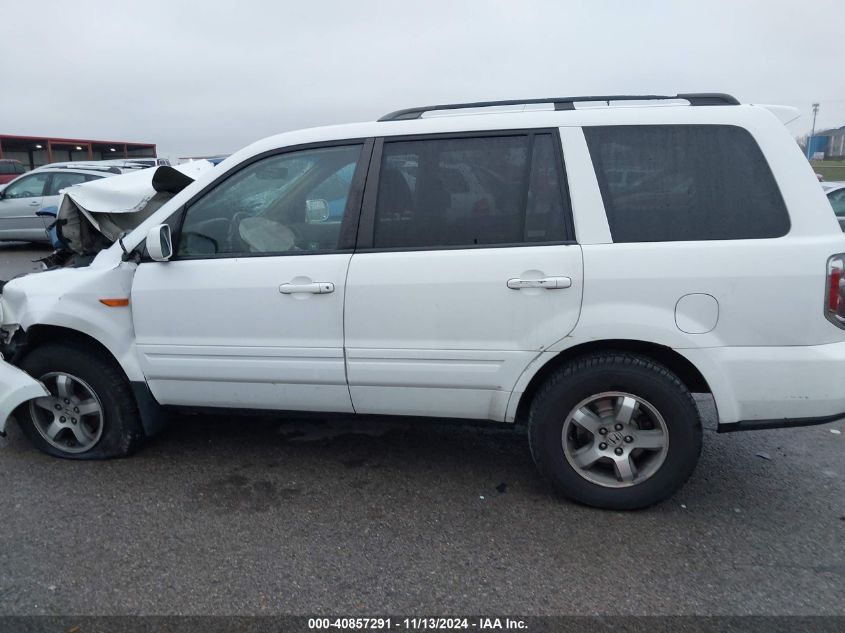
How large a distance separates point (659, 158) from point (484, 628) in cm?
217

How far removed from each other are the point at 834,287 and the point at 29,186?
13.6m

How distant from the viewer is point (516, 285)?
314cm

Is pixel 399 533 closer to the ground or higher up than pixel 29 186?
closer to the ground

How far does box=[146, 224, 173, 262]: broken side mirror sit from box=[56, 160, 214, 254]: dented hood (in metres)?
0.88

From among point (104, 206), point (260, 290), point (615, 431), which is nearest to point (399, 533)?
point (615, 431)

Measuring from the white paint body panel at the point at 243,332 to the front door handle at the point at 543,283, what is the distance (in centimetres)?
83

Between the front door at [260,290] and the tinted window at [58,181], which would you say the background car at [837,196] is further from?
the tinted window at [58,181]

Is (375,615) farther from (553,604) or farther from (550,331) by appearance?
(550,331)

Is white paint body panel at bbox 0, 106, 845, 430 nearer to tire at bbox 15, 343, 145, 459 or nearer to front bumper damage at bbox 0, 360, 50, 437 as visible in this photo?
tire at bbox 15, 343, 145, 459

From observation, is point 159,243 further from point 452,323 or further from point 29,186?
point 29,186

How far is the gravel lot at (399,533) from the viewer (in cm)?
273

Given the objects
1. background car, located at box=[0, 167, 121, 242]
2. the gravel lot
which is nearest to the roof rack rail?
the gravel lot

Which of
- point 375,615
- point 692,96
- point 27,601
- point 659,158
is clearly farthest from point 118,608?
point 692,96

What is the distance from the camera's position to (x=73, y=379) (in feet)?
12.7
